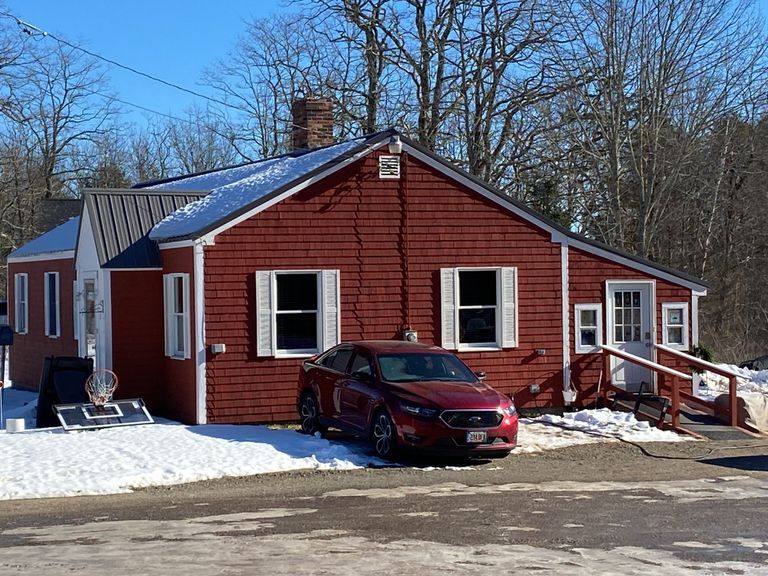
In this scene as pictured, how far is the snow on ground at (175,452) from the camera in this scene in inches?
532

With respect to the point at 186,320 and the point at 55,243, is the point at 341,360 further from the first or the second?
the point at 55,243

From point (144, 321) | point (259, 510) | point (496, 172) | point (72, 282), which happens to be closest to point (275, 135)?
point (496, 172)

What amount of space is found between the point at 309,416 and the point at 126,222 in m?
5.53

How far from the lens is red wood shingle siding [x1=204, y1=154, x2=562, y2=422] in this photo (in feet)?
59.3

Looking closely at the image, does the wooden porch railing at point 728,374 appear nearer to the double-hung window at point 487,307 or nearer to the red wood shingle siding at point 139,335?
the double-hung window at point 487,307

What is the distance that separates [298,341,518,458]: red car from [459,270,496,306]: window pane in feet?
10.8

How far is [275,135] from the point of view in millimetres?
46250

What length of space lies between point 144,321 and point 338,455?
231 inches

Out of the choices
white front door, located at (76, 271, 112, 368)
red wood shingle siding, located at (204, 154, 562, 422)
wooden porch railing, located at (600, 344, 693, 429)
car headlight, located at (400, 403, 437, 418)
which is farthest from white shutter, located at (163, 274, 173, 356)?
wooden porch railing, located at (600, 344, 693, 429)

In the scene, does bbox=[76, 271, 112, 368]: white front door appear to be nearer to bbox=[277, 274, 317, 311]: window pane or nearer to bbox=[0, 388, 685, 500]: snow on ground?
bbox=[0, 388, 685, 500]: snow on ground

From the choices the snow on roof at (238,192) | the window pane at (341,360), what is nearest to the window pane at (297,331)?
the window pane at (341,360)

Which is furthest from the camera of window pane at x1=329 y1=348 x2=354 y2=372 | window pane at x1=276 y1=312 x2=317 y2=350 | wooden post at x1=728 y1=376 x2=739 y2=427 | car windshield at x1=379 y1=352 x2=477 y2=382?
wooden post at x1=728 y1=376 x2=739 y2=427

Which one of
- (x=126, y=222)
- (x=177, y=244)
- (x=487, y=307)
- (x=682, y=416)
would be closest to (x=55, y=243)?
(x=126, y=222)

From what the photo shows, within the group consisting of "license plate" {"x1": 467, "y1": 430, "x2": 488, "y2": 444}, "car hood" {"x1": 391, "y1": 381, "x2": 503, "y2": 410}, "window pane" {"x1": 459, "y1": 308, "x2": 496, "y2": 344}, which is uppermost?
"window pane" {"x1": 459, "y1": 308, "x2": 496, "y2": 344}
